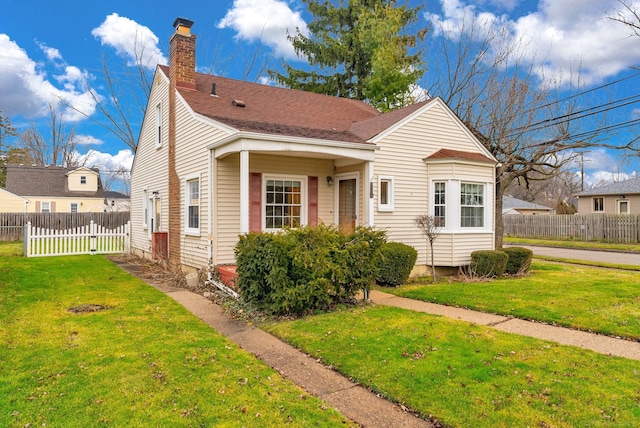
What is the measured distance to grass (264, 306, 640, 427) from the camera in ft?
11.2

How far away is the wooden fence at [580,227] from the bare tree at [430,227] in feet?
62.1

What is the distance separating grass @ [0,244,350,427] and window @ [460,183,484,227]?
778cm

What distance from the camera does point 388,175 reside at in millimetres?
10484

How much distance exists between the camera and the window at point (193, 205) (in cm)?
1023

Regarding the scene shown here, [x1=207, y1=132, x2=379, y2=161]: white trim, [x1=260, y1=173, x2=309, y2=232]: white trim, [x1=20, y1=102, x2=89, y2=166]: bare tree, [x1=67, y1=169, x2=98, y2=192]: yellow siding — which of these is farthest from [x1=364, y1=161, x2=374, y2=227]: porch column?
[x1=20, y1=102, x2=89, y2=166]: bare tree

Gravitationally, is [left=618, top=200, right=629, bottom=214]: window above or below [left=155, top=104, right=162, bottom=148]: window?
below

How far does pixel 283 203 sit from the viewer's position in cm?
1032

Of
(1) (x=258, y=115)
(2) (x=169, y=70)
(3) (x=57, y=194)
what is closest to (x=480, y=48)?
(1) (x=258, y=115)

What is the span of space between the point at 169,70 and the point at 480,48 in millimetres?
11729

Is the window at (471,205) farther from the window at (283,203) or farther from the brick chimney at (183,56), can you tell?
the brick chimney at (183,56)

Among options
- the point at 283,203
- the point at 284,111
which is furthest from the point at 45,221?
the point at 283,203

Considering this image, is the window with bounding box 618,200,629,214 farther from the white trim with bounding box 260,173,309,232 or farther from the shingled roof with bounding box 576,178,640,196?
the white trim with bounding box 260,173,309,232

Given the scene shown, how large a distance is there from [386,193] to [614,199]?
26.3 metres

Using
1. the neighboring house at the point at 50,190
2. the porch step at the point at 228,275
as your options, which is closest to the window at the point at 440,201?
the porch step at the point at 228,275
